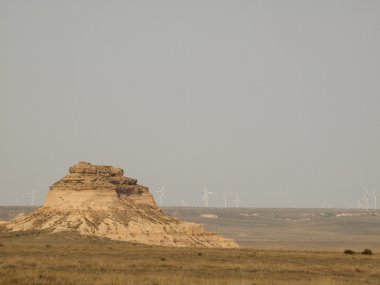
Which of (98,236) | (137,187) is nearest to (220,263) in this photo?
(98,236)

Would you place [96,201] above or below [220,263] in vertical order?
above

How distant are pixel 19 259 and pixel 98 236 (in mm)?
37586

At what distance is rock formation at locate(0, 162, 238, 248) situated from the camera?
8756 cm

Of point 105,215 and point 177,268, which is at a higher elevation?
point 105,215

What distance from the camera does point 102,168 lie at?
322 ft

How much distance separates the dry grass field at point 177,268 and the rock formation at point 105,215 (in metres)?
26.5

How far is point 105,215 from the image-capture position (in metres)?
90.9

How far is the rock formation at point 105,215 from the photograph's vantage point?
3447 inches

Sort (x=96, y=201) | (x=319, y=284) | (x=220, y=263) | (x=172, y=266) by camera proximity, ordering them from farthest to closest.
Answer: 1. (x=96, y=201)
2. (x=220, y=263)
3. (x=172, y=266)
4. (x=319, y=284)

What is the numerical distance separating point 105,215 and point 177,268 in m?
46.9

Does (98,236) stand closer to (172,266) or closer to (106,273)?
(172,266)

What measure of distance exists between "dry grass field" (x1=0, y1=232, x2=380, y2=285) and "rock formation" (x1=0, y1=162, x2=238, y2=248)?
87.0ft

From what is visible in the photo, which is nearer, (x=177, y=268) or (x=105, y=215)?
(x=177, y=268)

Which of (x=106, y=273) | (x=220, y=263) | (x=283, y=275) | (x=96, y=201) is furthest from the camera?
(x=96, y=201)
